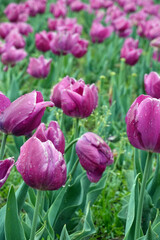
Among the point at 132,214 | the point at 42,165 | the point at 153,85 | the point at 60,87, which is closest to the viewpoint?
the point at 42,165

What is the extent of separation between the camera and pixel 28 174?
1.07m

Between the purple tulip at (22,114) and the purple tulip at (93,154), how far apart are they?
15 cm

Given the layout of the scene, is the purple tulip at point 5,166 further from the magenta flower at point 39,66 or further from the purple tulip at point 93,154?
the magenta flower at point 39,66

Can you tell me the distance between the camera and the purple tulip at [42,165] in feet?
3.47

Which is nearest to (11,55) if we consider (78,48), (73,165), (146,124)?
(78,48)

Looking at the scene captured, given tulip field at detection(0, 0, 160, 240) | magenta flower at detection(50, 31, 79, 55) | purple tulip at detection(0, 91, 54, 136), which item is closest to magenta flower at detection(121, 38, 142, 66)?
tulip field at detection(0, 0, 160, 240)

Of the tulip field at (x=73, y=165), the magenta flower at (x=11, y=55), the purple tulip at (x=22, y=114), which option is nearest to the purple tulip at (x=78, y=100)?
the tulip field at (x=73, y=165)

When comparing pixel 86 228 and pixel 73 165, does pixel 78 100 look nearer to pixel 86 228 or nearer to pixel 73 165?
pixel 73 165

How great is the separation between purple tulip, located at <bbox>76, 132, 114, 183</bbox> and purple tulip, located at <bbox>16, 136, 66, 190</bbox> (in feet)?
0.36

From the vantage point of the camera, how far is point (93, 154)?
1.16 metres

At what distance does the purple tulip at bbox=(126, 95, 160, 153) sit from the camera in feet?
3.91

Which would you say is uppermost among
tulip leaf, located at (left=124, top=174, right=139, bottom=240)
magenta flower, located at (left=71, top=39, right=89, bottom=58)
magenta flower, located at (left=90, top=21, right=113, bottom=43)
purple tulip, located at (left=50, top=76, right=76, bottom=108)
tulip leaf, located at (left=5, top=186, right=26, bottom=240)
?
purple tulip, located at (left=50, top=76, right=76, bottom=108)

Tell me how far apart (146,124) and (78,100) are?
1.36 feet

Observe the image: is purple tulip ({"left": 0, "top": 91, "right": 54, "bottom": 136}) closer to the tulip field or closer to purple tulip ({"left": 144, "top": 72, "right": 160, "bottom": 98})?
the tulip field
